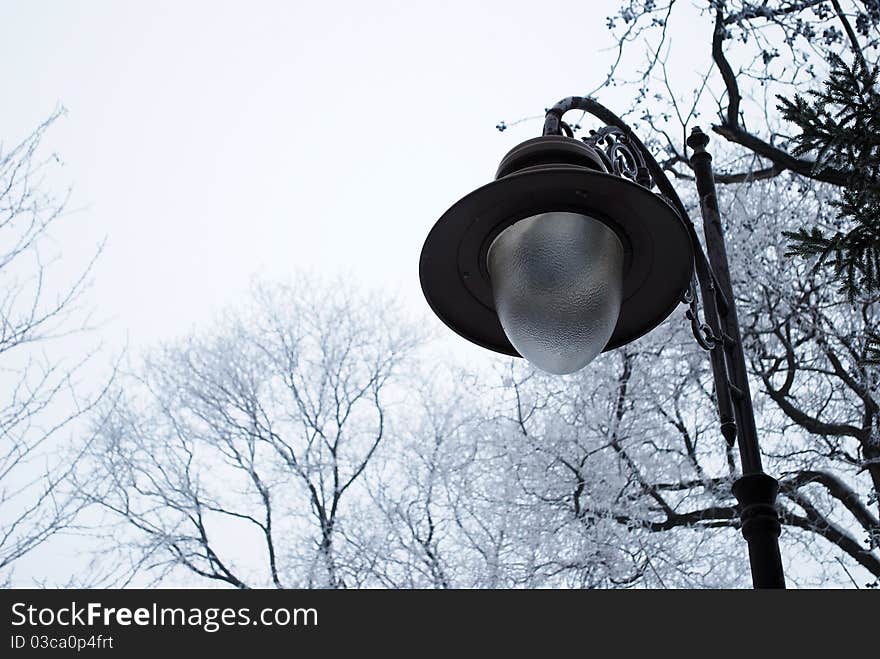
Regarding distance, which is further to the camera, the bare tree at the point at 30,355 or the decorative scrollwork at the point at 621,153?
the bare tree at the point at 30,355

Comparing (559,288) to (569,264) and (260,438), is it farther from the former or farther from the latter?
(260,438)

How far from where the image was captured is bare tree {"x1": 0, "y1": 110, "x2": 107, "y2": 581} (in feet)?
17.0

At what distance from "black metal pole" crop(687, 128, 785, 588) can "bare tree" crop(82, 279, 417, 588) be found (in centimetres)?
780

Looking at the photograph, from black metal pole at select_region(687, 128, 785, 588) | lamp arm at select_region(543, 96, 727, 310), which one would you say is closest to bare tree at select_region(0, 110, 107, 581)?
lamp arm at select_region(543, 96, 727, 310)

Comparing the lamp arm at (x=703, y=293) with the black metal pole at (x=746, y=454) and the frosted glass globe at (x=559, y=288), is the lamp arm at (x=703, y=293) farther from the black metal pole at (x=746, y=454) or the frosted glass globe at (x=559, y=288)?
the frosted glass globe at (x=559, y=288)

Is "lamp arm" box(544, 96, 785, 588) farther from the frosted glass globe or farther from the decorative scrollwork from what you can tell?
the frosted glass globe

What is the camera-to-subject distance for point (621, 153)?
2.19m

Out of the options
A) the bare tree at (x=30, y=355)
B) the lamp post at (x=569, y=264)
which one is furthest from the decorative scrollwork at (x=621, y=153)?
the bare tree at (x=30, y=355)

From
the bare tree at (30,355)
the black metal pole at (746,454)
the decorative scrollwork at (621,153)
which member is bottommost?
the black metal pole at (746,454)

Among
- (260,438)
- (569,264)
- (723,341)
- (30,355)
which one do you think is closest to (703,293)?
(723,341)

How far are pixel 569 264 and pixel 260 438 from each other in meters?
10.0

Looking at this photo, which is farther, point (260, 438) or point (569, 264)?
point (260, 438)

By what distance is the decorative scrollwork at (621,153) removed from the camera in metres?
2.06

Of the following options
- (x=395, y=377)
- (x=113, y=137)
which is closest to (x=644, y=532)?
(x=395, y=377)
